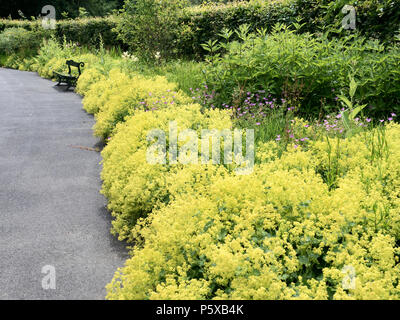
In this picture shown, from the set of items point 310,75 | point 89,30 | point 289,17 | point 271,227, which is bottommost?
point 271,227

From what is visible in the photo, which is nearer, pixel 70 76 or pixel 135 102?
pixel 135 102

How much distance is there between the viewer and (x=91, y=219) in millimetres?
4539

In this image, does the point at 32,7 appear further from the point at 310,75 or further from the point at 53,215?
the point at 53,215

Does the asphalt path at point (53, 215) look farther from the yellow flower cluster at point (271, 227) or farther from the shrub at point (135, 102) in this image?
the shrub at point (135, 102)

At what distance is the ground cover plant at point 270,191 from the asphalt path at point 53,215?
0.28 m

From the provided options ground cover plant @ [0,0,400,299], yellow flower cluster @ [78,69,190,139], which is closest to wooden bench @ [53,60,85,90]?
yellow flower cluster @ [78,69,190,139]

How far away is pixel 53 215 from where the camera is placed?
15.1ft

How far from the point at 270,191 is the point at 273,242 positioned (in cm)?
62

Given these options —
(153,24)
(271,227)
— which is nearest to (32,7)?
(153,24)

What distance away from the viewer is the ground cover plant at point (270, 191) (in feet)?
8.12

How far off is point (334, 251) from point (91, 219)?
297 cm

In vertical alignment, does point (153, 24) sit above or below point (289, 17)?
below
